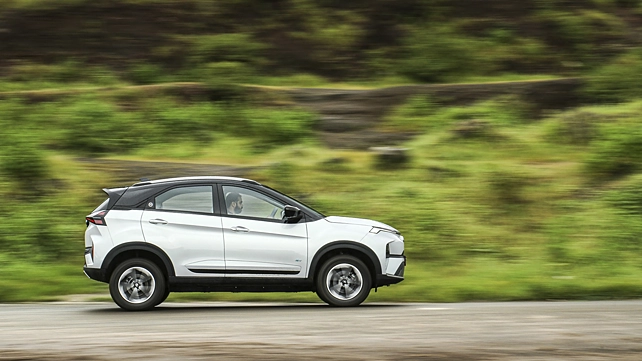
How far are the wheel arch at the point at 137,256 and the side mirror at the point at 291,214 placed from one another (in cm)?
151

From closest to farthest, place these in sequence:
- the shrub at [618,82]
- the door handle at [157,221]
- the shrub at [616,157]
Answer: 1. the door handle at [157,221]
2. the shrub at [616,157]
3. the shrub at [618,82]

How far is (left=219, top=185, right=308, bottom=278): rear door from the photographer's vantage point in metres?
10.4

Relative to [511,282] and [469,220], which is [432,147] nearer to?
[469,220]

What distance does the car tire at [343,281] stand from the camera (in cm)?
1059

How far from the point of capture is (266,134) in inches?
848

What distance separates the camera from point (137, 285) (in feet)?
34.4

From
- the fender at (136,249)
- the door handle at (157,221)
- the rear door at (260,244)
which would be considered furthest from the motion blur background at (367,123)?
the door handle at (157,221)

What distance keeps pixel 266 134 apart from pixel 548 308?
1207 centimetres

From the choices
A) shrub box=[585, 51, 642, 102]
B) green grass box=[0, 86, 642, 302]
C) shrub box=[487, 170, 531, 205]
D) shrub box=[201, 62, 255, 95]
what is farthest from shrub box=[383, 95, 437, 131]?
shrub box=[487, 170, 531, 205]

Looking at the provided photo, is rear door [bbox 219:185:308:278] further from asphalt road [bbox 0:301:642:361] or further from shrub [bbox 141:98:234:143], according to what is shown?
shrub [bbox 141:98:234:143]

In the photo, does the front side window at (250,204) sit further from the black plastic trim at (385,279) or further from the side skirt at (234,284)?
the black plastic trim at (385,279)

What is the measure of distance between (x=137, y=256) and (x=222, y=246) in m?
1.06

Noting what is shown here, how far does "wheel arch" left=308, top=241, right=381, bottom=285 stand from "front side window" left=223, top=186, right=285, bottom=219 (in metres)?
0.70

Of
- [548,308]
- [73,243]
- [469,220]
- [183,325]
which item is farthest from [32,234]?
[548,308]
